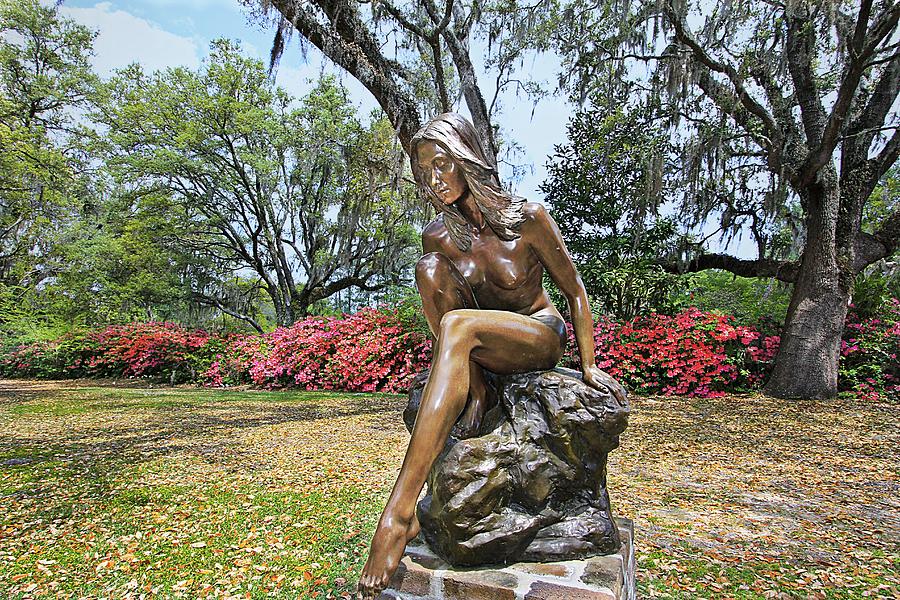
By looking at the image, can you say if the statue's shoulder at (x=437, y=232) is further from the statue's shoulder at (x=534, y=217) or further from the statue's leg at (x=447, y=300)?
the statue's shoulder at (x=534, y=217)

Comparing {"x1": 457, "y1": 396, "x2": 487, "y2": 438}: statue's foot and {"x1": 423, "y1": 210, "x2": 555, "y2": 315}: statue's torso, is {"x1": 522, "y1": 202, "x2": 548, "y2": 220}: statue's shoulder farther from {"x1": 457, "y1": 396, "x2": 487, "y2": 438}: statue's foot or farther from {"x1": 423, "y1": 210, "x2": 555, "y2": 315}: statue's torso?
{"x1": 457, "y1": 396, "x2": 487, "y2": 438}: statue's foot

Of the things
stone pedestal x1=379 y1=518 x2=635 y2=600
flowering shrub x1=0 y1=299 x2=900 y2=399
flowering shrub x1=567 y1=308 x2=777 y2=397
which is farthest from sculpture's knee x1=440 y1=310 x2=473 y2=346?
flowering shrub x1=0 y1=299 x2=900 y2=399

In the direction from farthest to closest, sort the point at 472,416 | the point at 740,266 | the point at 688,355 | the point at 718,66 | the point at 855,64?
the point at 740,266, the point at 688,355, the point at 718,66, the point at 855,64, the point at 472,416

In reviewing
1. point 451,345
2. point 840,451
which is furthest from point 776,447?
point 451,345

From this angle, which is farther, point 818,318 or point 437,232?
point 818,318

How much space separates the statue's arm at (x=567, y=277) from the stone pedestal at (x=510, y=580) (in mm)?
656

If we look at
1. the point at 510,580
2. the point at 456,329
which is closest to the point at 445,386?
→ the point at 456,329

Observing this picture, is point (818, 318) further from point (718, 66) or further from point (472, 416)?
point (472, 416)

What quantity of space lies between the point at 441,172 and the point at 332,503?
2559mm

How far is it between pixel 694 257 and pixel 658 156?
2368 mm

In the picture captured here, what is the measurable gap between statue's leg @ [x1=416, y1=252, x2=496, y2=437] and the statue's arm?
0.38 metres

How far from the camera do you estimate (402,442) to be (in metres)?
5.54

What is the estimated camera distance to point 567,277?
7.55 feet

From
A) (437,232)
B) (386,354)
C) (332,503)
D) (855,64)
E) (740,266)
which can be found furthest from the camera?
(386,354)
